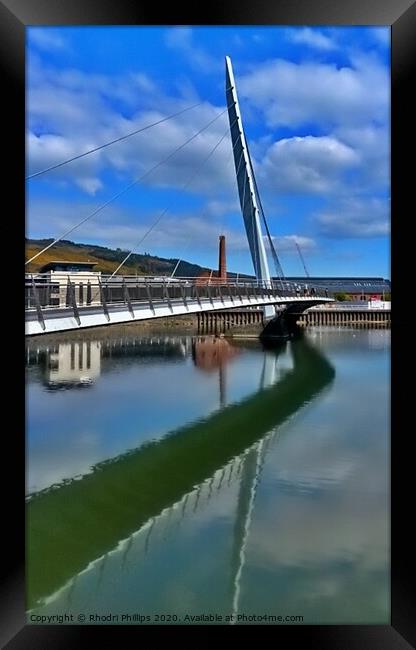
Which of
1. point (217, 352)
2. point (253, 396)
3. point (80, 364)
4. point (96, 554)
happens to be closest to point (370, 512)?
point (96, 554)

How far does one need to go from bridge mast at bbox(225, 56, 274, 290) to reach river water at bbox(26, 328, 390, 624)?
9558 mm

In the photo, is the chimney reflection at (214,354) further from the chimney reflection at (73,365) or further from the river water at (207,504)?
the chimney reflection at (73,365)

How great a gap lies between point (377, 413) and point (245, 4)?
Answer: 8622 millimetres

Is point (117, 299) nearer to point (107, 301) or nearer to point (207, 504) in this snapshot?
point (107, 301)

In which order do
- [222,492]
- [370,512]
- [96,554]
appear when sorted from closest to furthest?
[96,554] < [370,512] < [222,492]

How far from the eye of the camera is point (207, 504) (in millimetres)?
5551

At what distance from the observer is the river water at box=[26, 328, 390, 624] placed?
12.3 feet

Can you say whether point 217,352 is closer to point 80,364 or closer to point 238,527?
point 80,364

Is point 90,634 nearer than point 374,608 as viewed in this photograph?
Yes

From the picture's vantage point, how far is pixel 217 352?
21.0m
